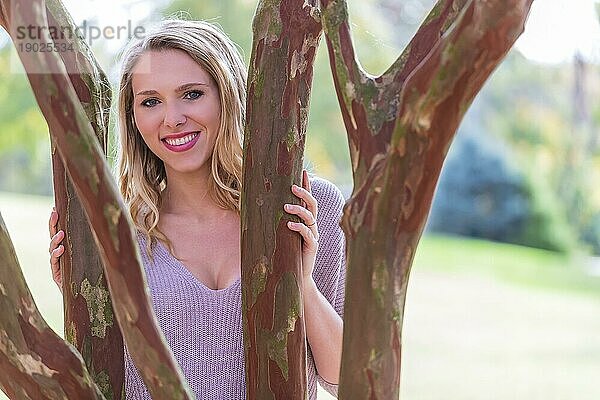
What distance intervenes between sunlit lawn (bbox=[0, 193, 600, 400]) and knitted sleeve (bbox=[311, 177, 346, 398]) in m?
5.32

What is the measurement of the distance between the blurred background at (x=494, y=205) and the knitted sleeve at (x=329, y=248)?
212 inches

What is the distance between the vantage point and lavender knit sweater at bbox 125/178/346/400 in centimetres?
173

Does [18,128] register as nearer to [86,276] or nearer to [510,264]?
[510,264]

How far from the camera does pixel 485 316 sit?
29.9 feet

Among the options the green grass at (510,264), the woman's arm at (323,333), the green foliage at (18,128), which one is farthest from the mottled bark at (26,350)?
the green grass at (510,264)

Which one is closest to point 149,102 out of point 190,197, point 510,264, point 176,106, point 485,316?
point 176,106

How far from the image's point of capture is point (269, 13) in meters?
1.21

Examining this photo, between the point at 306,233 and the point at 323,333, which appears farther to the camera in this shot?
the point at 323,333

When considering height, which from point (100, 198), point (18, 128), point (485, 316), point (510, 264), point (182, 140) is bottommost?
point (100, 198)

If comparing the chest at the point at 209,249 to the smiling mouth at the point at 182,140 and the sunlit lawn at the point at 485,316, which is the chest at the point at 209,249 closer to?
the smiling mouth at the point at 182,140

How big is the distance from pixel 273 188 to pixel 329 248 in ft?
1.71

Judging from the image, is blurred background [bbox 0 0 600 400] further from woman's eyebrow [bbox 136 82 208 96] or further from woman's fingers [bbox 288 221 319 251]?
woman's fingers [bbox 288 221 319 251]

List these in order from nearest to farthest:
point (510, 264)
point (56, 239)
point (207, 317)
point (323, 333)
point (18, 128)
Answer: point (56, 239)
point (323, 333)
point (207, 317)
point (18, 128)
point (510, 264)

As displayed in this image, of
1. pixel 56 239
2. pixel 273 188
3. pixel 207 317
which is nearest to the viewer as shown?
pixel 273 188
